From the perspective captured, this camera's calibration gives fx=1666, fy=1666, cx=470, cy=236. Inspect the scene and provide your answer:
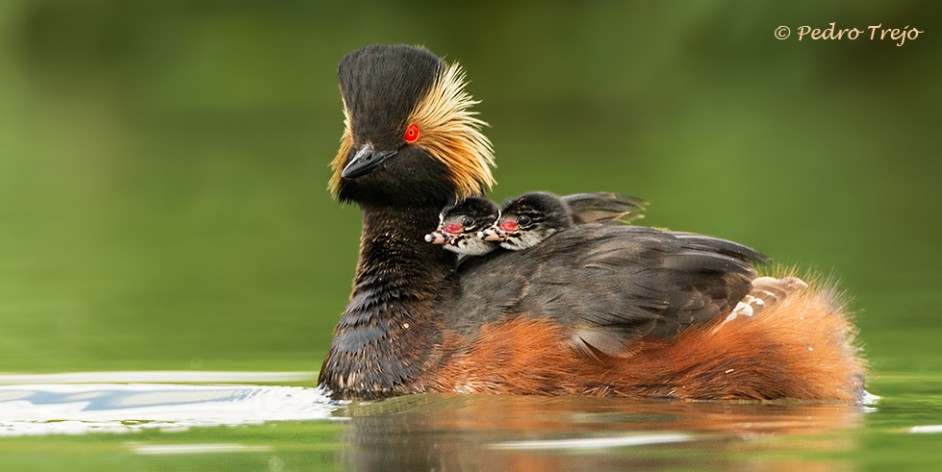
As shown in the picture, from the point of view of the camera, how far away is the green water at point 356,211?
727 cm

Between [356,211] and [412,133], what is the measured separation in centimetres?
797

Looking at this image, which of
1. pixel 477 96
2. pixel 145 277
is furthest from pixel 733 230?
pixel 477 96

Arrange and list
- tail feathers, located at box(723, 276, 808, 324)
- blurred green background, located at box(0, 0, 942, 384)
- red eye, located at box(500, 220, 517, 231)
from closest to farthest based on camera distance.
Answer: tail feathers, located at box(723, 276, 808, 324) < red eye, located at box(500, 220, 517, 231) < blurred green background, located at box(0, 0, 942, 384)

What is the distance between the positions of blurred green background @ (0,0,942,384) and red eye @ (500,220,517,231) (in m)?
1.73

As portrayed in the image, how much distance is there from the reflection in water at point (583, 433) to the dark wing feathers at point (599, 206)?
1535mm

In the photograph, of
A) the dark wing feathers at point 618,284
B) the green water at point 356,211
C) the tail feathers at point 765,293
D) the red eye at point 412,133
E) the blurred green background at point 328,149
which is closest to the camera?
the green water at point 356,211

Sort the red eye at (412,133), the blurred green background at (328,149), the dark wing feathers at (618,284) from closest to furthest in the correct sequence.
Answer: the dark wing feathers at (618,284) → the red eye at (412,133) → the blurred green background at (328,149)

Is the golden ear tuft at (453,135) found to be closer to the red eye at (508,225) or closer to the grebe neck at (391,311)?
the grebe neck at (391,311)

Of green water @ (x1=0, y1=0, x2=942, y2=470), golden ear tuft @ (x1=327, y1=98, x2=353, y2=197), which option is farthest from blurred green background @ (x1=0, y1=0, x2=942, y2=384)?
golden ear tuft @ (x1=327, y1=98, x2=353, y2=197)

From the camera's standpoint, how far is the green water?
23.9 feet

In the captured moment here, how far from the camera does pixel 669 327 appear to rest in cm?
819

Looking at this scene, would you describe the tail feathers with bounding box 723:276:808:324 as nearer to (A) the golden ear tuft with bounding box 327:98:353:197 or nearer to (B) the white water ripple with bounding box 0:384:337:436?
(B) the white water ripple with bounding box 0:384:337:436

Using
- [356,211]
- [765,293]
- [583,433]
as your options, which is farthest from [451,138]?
[356,211]

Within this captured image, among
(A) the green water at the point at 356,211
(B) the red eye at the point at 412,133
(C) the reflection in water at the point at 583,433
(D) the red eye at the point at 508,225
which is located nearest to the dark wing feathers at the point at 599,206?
(D) the red eye at the point at 508,225
